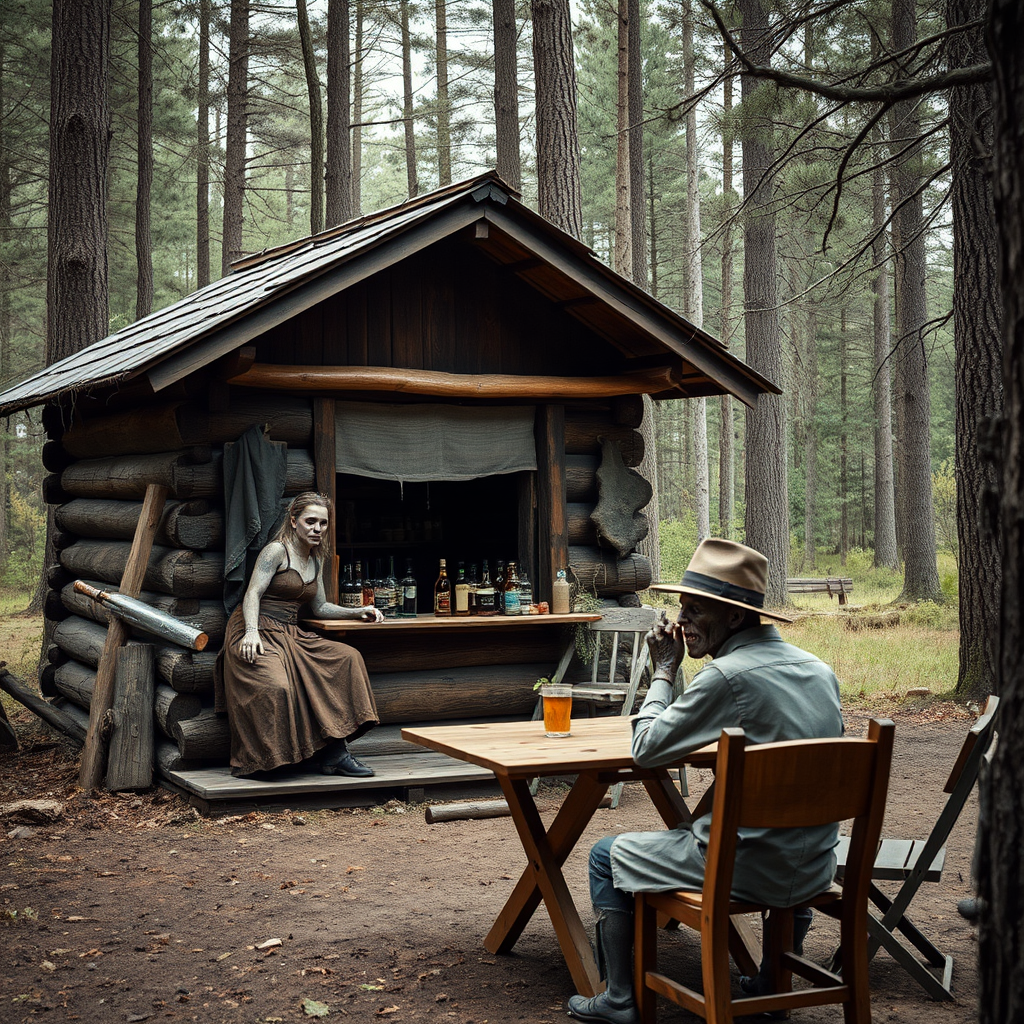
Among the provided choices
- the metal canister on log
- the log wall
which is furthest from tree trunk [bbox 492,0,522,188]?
the metal canister on log

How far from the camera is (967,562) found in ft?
30.8

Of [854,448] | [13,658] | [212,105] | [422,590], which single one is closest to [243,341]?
[422,590]

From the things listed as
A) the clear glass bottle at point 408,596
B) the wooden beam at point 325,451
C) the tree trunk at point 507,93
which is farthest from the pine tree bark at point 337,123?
the wooden beam at point 325,451

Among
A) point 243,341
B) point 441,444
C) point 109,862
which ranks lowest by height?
point 109,862

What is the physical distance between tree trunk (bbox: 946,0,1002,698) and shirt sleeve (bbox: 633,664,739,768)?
5.46m

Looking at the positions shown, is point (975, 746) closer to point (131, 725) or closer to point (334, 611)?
point (334, 611)

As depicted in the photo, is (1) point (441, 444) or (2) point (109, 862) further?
(1) point (441, 444)

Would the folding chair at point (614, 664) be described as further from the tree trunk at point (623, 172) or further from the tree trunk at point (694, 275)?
the tree trunk at point (694, 275)

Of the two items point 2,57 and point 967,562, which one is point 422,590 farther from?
point 2,57

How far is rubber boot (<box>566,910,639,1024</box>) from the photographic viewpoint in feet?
12.5

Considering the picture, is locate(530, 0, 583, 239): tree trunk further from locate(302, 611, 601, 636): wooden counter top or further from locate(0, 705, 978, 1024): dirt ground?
locate(0, 705, 978, 1024): dirt ground

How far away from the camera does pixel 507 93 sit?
14766 millimetres

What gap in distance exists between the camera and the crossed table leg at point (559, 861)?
418cm

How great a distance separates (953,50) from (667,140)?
19.5 meters
